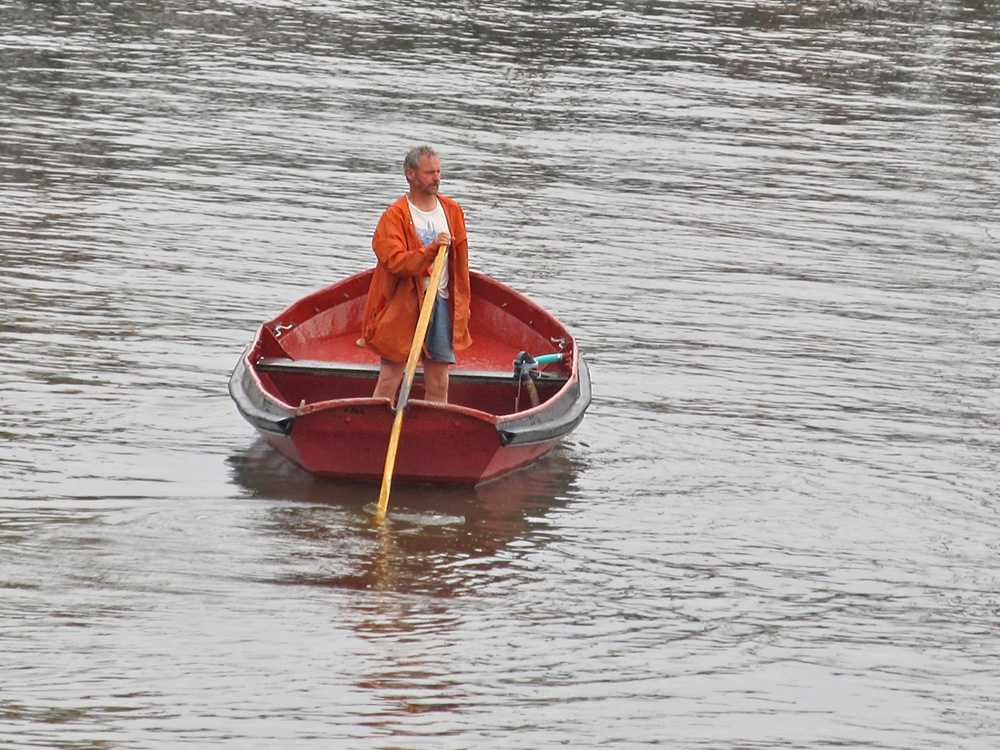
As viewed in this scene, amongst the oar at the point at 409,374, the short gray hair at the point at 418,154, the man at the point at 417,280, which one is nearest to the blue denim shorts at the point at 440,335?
the man at the point at 417,280

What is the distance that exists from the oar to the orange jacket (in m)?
0.08

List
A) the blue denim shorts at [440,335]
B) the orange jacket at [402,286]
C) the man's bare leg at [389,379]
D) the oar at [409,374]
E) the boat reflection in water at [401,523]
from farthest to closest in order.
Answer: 1. the man's bare leg at [389,379]
2. the blue denim shorts at [440,335]
3. the orange jacket at [402,286]
4. the oar at [409,374]
5. the boat reflection in water at [401,523]

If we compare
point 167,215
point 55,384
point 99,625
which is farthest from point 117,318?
point 99,625

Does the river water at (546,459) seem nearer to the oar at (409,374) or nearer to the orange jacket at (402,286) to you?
the oar at (409,374)

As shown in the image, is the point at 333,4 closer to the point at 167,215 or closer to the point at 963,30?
the point at 963,30

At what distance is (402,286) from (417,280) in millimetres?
88

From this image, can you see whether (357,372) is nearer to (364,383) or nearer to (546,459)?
(364,383)

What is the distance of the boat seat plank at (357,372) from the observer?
8.96 meters

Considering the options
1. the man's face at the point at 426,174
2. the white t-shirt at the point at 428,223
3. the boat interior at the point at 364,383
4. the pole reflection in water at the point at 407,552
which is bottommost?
the pole reflection in water at the point at 407,552

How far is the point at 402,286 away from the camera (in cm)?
809

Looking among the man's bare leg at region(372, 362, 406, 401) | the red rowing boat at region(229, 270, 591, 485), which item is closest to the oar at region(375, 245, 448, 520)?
the red rowing boat at region(229, 270, 591, 485)

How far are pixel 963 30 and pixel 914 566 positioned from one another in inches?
926

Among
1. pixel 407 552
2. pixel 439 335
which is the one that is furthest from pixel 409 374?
pixel 407 552

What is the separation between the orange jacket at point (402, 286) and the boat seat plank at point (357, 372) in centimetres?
72
